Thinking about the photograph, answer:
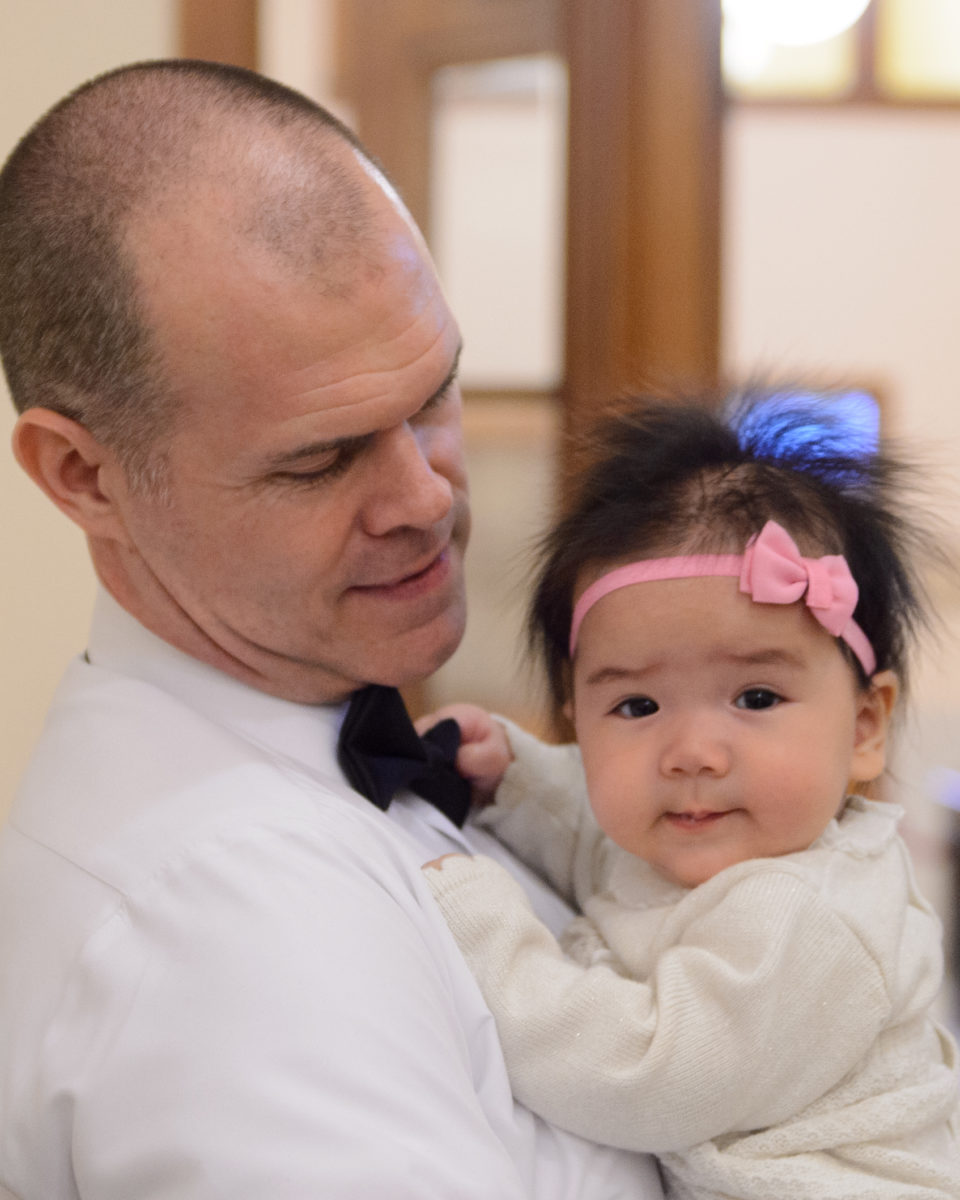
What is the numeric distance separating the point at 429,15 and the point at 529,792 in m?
1.85

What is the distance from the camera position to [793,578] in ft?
4.13

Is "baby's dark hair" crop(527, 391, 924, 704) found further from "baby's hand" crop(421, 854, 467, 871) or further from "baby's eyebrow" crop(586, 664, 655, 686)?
"baby's hand" crop(421, 854, 467, 871)

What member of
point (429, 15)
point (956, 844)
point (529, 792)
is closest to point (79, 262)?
point (529, 792)

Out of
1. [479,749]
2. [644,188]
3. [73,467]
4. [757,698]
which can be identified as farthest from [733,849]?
[644,188]

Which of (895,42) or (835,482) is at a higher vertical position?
(895,42)

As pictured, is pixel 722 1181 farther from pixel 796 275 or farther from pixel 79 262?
pixel 796 275

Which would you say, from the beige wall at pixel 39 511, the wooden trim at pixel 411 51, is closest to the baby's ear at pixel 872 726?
the wooden trim at pixel 411 51

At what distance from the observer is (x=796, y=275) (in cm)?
416

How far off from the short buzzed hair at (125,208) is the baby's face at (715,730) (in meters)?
0.48

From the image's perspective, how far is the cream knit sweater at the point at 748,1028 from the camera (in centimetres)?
113

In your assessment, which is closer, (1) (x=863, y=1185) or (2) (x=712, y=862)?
(1) (x=863, y=1185)

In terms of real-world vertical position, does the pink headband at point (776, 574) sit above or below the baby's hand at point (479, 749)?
above

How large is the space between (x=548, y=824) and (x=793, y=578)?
1.51ft

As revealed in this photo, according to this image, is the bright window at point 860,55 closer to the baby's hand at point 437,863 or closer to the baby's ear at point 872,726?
the baby's ear at point 872,726
